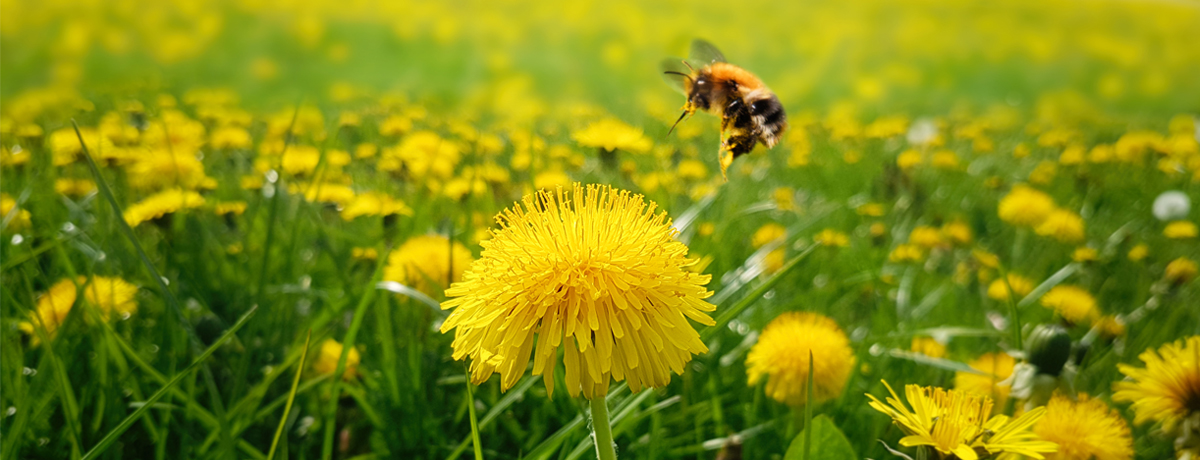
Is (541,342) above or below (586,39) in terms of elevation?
above

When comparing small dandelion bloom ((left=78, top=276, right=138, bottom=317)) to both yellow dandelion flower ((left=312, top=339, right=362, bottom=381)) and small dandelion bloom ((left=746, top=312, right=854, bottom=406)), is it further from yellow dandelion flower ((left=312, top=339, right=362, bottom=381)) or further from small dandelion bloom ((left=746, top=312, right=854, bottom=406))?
small dandelion bloom ((left=746, top=312, right=854, bottom=406))

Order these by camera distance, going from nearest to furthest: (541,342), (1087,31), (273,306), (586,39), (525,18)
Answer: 1. (541,342)
2. (273,306)
3. (586,39)
4. (525,18)
5. (1087,31)

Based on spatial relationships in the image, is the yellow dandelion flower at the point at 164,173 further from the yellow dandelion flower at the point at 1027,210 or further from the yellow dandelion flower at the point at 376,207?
the yellow dandelion flower at the point at 1027,210

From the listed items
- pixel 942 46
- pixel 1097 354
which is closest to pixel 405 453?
pixel 1097 354

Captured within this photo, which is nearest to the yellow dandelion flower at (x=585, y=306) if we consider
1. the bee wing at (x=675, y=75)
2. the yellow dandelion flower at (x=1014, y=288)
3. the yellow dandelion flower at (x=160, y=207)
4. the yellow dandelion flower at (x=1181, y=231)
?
the bee wing at (x=675, y=75)

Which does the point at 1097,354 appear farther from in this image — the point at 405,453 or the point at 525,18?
the point at 525,18

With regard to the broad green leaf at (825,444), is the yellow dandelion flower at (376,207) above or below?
below
